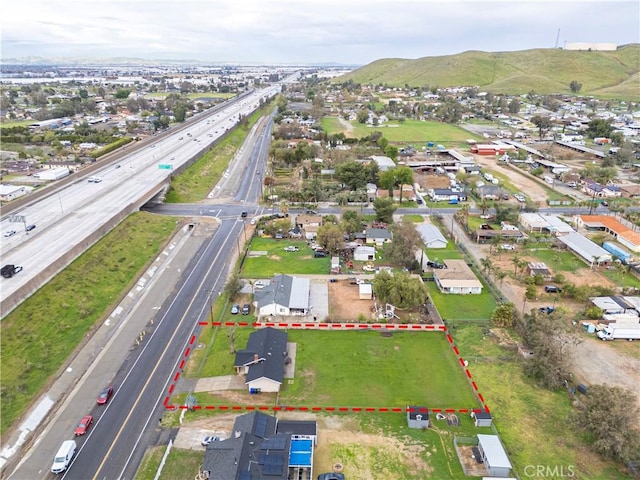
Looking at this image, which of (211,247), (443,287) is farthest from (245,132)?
(443,287)

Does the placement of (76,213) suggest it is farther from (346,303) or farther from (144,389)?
(346,303)

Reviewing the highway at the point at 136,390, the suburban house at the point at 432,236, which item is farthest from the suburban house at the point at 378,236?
the highway at the point at 136,390

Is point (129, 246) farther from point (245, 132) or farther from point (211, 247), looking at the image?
point (245, 132)

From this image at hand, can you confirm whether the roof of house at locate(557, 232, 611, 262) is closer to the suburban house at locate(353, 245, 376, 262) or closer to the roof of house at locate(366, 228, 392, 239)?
the roof of house at locate(366, 228, 392, 239)

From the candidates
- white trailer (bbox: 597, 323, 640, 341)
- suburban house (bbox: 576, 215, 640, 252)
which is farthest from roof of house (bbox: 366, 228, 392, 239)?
suburban house (bbox: 576, 215, 640, 252)

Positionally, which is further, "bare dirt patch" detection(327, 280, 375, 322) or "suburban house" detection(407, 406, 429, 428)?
"bare dirt patch" detection(327, 280, 375, 322)

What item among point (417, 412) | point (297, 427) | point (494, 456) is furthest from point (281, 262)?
point (494, 456)
